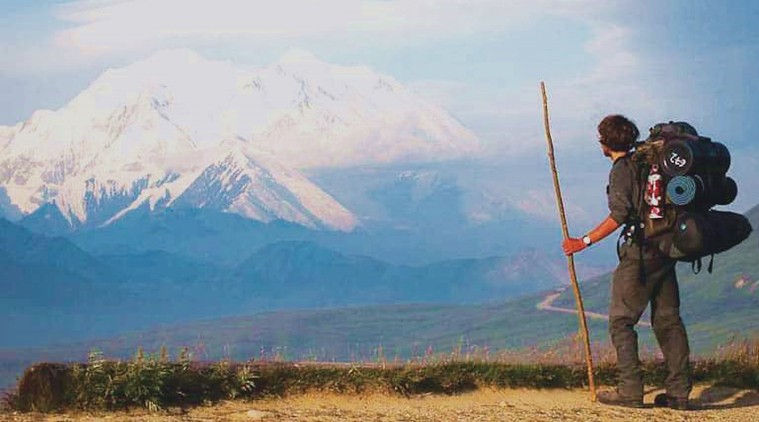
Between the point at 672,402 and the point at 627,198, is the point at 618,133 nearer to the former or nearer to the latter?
the point at 627,198

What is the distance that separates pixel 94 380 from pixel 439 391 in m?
4.15

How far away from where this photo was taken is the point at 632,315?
1366cm

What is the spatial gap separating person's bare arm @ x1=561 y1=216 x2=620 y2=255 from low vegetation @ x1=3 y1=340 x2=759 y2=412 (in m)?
2.11

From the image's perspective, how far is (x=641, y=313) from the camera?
1355cm

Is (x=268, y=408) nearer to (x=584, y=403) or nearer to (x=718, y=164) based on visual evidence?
(x=584, y=403)

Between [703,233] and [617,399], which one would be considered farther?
[617,399]

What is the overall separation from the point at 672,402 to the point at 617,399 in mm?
631

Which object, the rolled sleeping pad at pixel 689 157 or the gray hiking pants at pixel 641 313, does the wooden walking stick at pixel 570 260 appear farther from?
the rolled sleeping pad at pixel 689 157

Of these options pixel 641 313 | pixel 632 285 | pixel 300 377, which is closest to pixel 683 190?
pixel 632 285

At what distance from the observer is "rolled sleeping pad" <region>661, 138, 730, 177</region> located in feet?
42.8

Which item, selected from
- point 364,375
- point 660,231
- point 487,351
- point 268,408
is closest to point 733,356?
point 487,351

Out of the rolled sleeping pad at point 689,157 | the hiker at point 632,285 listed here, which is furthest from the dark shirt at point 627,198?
the rolled sleeping pad at point 689,157

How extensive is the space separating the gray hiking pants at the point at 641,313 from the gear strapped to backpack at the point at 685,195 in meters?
0.38

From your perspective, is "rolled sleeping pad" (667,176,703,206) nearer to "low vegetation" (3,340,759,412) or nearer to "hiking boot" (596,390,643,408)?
"hiking boot" (596,390,643,408)
